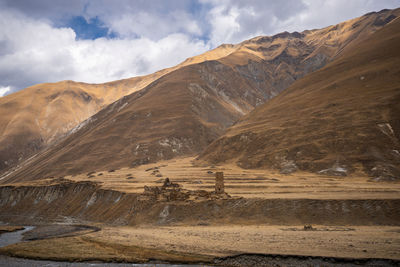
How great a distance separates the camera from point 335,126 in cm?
8456

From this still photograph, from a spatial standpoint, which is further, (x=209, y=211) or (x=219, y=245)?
(x=209, y=211)

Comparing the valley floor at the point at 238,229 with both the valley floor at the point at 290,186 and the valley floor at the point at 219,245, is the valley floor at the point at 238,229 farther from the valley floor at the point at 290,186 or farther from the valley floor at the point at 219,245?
the valley floor at the point at 290,186

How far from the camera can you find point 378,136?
2931 inches

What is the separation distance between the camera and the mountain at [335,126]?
7219 centimetres

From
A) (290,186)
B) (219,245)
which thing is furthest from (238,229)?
(290,186)

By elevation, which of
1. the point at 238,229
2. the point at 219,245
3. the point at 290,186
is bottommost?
the point at 238,229

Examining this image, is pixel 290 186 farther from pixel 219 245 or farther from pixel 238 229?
pixel 219 245

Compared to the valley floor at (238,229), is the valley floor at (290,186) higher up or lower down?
higher up

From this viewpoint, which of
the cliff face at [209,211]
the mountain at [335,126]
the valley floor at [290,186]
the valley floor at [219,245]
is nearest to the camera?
the valley floor at [219,245]

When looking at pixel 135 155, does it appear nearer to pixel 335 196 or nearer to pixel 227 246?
pixel 335 196

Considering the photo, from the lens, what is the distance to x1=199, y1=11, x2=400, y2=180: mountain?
72.2m

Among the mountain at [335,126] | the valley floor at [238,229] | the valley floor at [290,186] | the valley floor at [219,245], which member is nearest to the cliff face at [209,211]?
the valley floor at [238,229]

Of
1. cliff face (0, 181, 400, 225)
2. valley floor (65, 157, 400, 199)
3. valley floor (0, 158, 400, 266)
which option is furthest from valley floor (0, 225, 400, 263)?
valley floor (65, 157, 400, 199)

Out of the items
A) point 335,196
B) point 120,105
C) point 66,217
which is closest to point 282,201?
point 335,196
